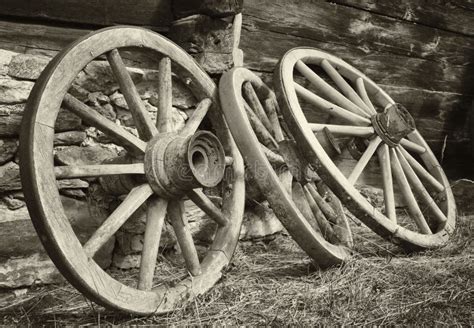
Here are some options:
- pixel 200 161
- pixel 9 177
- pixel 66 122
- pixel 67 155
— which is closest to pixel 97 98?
pixel 66 122

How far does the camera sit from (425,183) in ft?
13.1

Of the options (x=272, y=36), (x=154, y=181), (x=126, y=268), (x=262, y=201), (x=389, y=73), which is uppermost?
(x=272, y=36)

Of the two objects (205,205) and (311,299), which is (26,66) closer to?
(205,205)

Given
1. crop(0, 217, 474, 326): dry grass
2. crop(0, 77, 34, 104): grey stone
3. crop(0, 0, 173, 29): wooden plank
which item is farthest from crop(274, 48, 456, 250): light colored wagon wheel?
crop(0, 77, 34, 104): grey stone

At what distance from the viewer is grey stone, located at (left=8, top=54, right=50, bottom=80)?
241 cm

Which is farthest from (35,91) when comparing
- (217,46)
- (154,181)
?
(217,46)

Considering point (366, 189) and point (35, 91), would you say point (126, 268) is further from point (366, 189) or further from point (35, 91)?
point (366, 189)

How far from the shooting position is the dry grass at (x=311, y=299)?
2.12m

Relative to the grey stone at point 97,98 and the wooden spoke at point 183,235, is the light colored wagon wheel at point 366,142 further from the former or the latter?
the grey stone at point 97,98

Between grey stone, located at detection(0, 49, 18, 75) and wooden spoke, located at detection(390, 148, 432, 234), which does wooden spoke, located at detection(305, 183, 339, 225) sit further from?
grey stone, located at detection(0, 49, 18, 75)

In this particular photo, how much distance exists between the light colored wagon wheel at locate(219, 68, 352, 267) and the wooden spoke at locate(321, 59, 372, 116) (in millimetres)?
481

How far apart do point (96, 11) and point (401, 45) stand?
2480mm

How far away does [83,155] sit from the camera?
261 centimetres

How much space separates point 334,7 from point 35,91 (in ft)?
8.12
